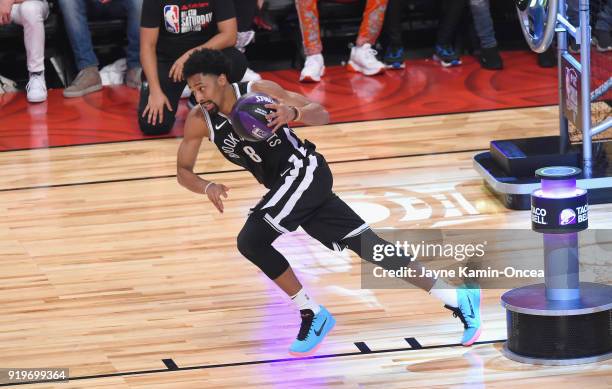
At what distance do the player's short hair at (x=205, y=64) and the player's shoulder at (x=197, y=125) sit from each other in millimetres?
235

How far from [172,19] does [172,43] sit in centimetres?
21

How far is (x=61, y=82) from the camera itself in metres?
9.42

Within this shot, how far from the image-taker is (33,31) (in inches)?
345

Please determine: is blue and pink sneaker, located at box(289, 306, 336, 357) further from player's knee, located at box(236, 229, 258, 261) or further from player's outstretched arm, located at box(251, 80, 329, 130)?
player's outstretched arm, located at box(251, 80, 329, 130)

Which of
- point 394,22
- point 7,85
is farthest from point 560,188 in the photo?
point 7,85

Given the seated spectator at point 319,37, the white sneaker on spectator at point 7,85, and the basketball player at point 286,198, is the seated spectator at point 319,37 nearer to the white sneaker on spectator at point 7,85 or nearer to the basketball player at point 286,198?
the white sneaker on spectator at point 7,85

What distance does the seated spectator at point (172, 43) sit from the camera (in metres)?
7.48

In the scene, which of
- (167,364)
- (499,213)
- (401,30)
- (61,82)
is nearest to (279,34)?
(401,30)

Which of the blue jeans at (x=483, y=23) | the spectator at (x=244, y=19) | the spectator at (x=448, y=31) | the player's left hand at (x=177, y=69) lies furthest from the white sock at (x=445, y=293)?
the spectator at (x=448, y=31)

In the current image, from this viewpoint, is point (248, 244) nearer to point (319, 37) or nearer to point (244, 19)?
point (244, 19)

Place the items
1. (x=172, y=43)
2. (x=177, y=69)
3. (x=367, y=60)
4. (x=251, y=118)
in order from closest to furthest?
(x=251, y=118)
(x=177, y=69)
(x=172, y=43)
(x=367, y=60)

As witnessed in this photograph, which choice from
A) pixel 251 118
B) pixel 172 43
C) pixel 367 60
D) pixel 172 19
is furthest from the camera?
pixel 367 60

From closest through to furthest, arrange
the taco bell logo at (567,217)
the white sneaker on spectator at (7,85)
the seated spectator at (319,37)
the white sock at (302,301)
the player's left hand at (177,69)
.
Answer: the taco bell logo at (567,217) → the white sock at (302,301) → the player's left hand at (177,69) → the seated spectator at (319,37) → the white sneaker on spectator at (7,85)

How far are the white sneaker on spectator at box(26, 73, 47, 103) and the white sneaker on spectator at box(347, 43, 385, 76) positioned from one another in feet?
7.93
